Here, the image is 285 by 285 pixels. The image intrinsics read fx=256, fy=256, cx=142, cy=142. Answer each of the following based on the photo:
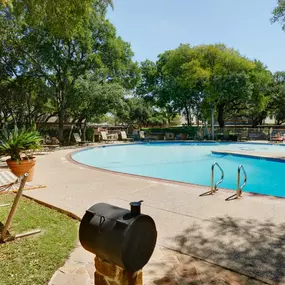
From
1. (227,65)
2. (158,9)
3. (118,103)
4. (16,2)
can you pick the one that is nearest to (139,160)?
(118,103)

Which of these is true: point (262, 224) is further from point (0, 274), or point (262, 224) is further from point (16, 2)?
point (16, 2)

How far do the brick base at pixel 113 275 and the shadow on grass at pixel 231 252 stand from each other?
2.29ft

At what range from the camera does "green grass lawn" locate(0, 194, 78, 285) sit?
2504mm

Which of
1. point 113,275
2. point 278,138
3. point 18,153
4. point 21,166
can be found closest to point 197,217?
point 113,275

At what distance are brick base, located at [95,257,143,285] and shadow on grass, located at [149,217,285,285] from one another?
A: 2.29 ft

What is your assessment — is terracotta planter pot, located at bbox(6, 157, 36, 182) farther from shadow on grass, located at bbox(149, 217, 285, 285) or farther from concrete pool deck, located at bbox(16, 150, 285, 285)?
shadow on grass, located at bbox(149, 217, 285, 285)

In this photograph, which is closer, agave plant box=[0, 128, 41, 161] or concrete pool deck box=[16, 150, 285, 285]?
concrete pool deck box=[16, 150, 285, 285]

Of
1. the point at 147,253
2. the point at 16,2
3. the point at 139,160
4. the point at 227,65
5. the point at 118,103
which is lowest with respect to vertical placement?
the point at 139,160

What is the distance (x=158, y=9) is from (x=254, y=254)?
12.8 metres

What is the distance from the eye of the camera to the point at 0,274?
8.24 ft

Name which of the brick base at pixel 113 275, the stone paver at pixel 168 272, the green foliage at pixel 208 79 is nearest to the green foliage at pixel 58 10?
the stone paver at pixel 168 272

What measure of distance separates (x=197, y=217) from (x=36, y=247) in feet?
8.05

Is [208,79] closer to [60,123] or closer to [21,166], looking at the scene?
[60,123]

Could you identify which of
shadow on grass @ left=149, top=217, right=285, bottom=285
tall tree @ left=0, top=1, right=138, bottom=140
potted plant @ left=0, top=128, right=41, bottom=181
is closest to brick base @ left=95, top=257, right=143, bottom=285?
shadow on grass @ left=149, top=217, right=285, bottom=285
